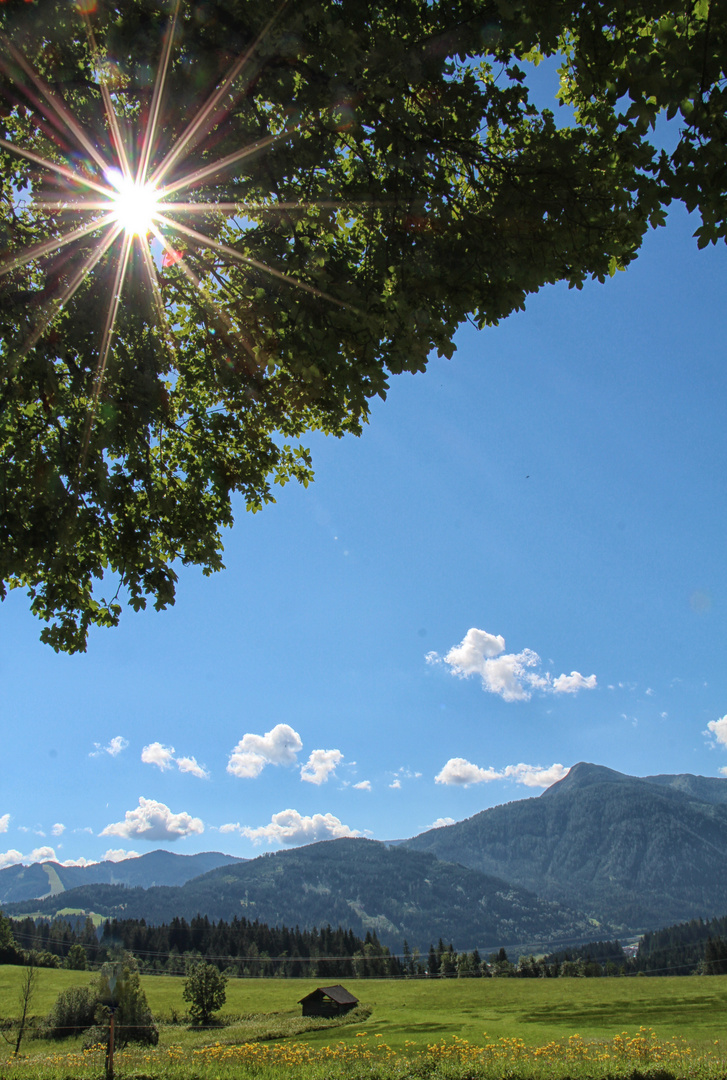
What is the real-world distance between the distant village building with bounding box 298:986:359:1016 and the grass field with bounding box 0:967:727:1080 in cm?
335

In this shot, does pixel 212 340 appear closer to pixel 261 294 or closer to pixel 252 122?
pixel 261 294

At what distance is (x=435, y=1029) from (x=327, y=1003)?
2775cm

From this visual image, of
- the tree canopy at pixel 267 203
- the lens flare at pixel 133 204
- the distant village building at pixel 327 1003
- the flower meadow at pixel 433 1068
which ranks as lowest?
the distant village building at pixel 327 1003

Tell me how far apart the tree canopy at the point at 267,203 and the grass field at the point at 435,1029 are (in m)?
25.4

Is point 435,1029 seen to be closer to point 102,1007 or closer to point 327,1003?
point 327,1003

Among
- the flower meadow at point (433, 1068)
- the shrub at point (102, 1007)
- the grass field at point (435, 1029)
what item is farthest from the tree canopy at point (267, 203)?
the shrub at point (102, 1007)

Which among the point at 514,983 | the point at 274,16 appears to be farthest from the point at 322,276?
the point at 514,983

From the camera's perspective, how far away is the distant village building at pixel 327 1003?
79.6m

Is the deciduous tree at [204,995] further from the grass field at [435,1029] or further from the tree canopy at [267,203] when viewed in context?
the tree canopy at [267,203]

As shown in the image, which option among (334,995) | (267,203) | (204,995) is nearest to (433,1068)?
(267,203)

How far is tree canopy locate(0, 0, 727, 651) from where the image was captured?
6.44 m

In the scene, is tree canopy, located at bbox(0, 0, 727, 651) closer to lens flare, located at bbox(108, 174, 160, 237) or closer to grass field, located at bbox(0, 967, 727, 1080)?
lens flare, located at bbox(108, 174, 160, 237)

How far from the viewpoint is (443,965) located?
504ft

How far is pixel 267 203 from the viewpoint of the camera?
Answer: 28.5ft
